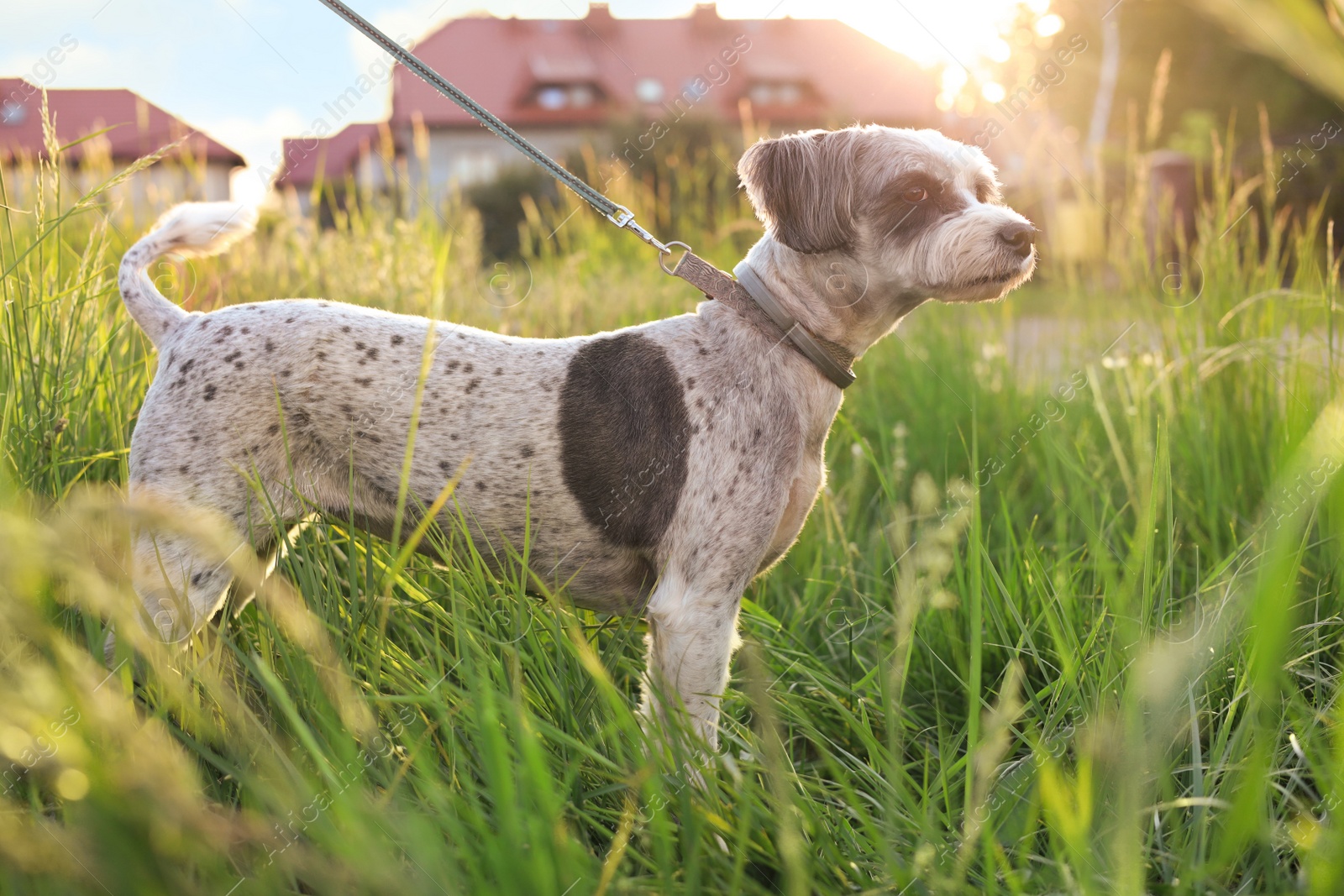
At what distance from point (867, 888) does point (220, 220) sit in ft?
8.83

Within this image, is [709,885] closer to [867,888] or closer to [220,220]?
[867,888]

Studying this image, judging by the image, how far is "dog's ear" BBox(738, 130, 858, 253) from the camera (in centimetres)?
272

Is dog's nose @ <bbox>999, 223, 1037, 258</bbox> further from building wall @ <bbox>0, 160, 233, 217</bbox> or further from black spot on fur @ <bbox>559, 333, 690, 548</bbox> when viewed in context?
building wall @ <bbox>0, 160, 233, 217</bbox>

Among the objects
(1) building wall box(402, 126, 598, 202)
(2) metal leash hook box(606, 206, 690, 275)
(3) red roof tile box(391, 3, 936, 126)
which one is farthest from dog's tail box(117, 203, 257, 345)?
(3) red roof tile box(391, 3, 936, 126)

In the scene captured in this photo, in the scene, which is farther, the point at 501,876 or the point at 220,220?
the point at 220,220

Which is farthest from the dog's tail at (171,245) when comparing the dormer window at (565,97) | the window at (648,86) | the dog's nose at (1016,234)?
the dormer window at (565,97)

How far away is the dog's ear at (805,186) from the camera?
2.72 m

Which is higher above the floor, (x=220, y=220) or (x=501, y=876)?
(x=220, y=220)

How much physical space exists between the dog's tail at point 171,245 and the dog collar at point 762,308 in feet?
4.81

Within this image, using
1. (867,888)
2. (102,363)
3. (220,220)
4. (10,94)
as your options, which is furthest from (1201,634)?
(10,94)

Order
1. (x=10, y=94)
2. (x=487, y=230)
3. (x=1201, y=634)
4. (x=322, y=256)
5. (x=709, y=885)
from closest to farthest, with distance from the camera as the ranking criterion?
(x=709, y=885) → (x=1201, y=634) → (x=10, y=94) → (x=322, y=256) → (x=487, y=230)

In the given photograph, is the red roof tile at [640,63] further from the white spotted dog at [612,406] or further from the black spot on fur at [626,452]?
the black spot on fur at [626,452]

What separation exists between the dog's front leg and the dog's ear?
116 cm

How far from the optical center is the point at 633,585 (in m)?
2.81
